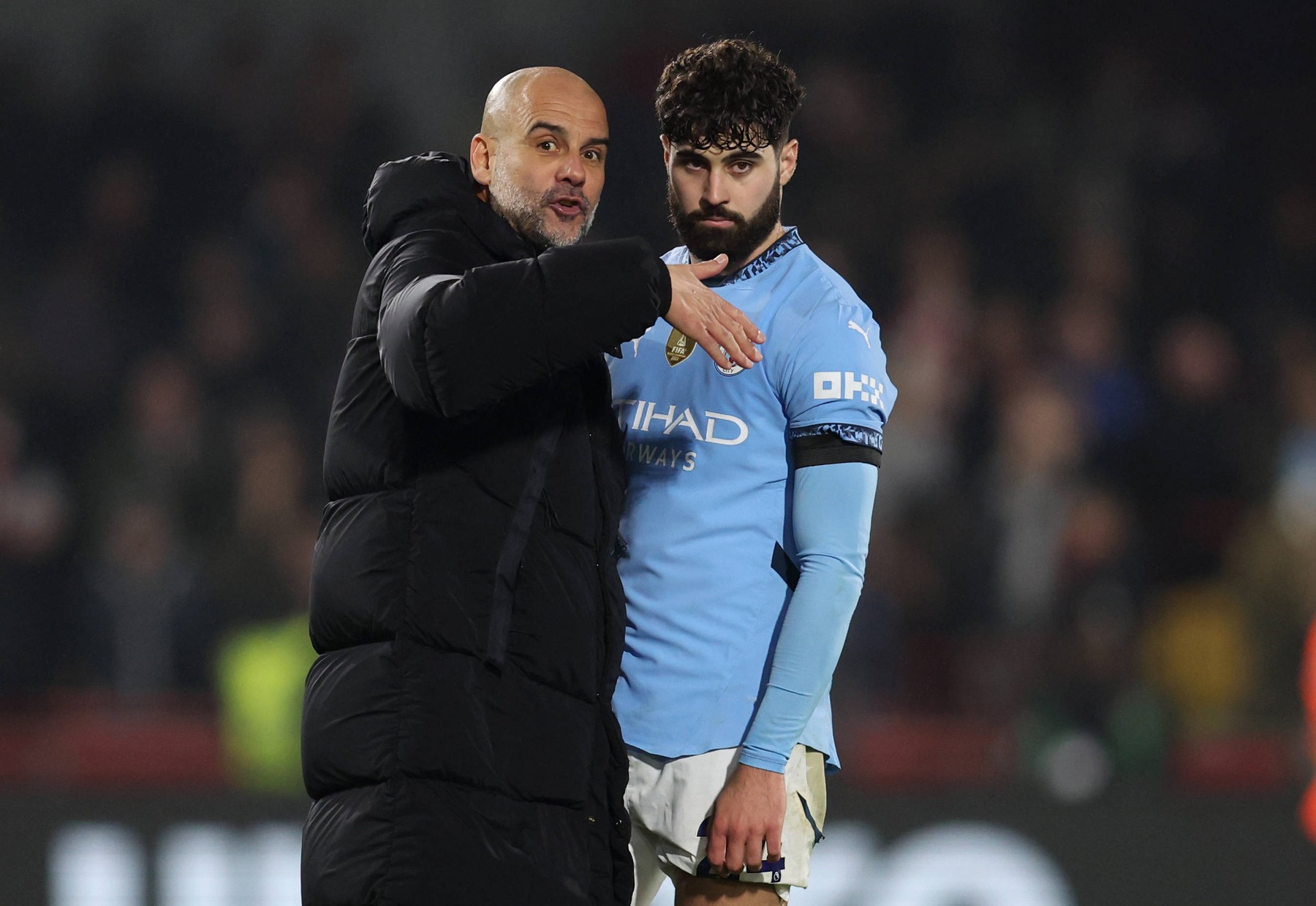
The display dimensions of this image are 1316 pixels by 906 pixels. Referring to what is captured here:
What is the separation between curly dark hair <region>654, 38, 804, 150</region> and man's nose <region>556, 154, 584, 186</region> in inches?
8.8

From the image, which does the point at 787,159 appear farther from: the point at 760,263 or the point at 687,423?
the point at 687,423

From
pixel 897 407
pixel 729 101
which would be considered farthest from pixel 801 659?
pixel 897 407


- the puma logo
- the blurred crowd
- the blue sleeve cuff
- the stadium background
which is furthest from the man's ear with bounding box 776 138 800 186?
the blurred crowd

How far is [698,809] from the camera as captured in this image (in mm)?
2479

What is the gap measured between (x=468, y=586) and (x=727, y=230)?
781 mm

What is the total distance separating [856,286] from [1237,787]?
9.69 feet

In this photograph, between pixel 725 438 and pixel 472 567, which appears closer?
pixel 472 567

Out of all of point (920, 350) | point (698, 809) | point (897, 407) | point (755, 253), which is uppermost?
point (755, 253)

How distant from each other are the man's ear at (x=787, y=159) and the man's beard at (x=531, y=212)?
1.28 feet

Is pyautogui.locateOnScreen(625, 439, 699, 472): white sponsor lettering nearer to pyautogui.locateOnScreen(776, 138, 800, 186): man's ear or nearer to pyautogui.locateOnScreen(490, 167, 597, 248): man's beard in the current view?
pyautogui.locateOnScreen(490, 167, 597, 248): man's beard

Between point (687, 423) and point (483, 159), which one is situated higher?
point (483, 159)

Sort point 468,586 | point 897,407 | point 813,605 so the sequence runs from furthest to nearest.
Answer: point 897,407 < point 813,605 < point 468,586

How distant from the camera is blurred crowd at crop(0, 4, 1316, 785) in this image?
6.17 metres

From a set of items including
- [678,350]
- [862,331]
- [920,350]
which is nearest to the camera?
[862,331]
